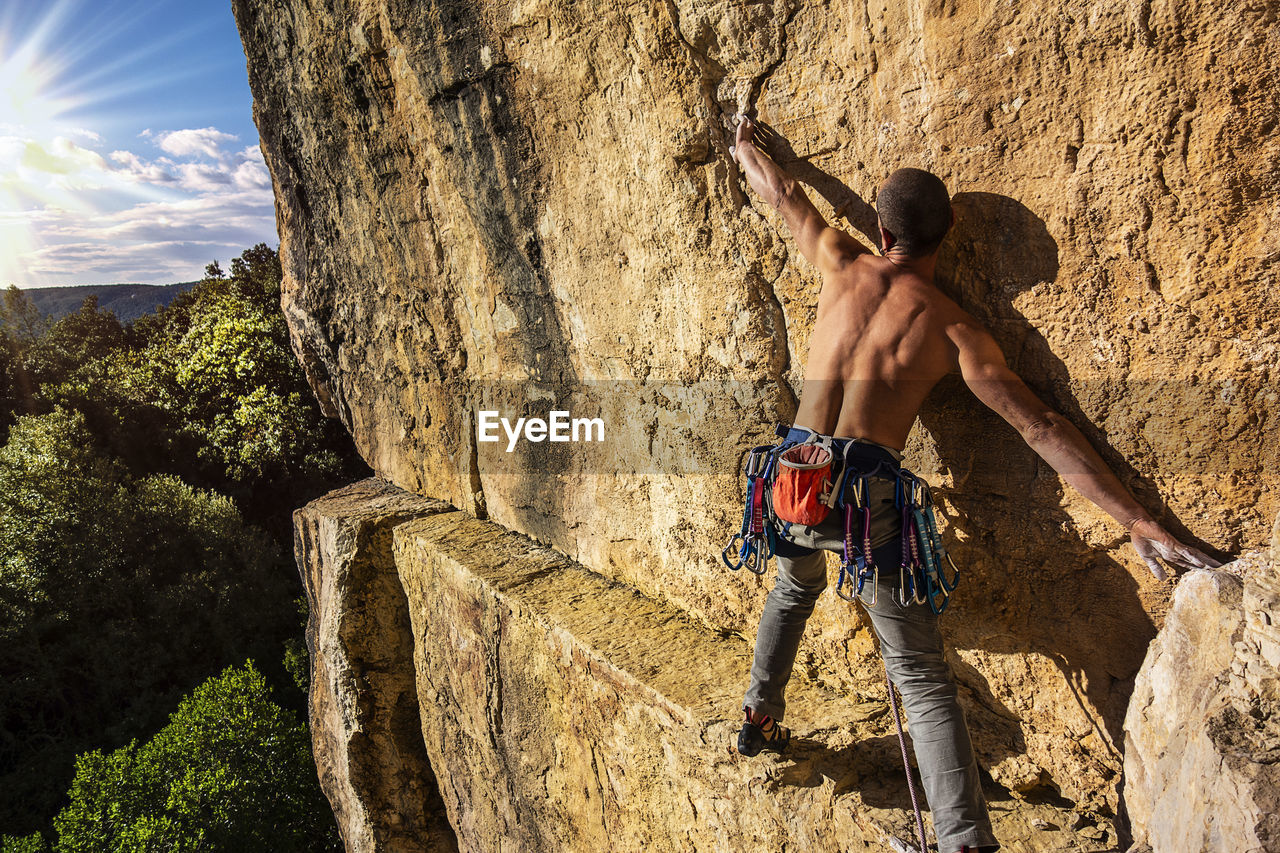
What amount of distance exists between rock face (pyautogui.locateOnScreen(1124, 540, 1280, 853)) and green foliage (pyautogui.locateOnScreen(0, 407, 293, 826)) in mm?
11291

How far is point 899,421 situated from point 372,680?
153 inches

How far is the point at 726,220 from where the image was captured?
2713 mm

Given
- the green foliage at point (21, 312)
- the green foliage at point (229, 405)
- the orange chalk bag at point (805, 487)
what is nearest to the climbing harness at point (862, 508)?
the orange chalk bag at point (805, 487)

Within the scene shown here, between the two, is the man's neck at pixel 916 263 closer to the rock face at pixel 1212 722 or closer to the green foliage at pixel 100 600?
the rock face at pixel 1212 722

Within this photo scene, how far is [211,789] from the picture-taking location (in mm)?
7609

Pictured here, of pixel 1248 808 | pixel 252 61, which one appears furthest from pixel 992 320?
pixel 252 61

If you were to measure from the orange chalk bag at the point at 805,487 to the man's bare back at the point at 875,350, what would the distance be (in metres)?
0.12

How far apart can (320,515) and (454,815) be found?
1986 millimetres

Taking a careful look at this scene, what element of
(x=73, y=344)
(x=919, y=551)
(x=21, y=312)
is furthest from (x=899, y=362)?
(x=21, y=312)

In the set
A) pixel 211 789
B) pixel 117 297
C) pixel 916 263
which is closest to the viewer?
pixel 916 263

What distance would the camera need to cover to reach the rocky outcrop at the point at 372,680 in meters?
4.81

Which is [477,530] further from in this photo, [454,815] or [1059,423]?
[1059,423]

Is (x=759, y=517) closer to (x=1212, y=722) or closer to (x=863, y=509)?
(x=863, y=509)

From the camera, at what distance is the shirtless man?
1979 millimetres
